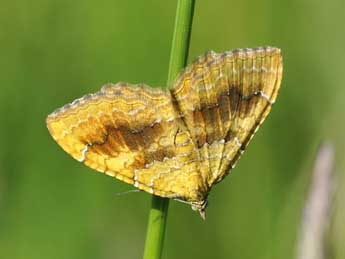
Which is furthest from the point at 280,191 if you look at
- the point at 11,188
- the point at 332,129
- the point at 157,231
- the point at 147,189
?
the point at 157,231

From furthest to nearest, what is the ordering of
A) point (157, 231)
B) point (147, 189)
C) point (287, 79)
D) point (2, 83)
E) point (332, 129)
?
point (287, 79) → point (2, 83) → point (332, 129) → point (147, 189) → point (157, 231)

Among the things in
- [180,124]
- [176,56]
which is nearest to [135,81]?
[180,124]

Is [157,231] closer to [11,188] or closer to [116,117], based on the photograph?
[116,117]

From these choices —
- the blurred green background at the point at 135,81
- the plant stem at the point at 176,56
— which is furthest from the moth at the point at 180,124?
the blurred green background at the point at 135,81

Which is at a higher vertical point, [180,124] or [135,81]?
[135,81]

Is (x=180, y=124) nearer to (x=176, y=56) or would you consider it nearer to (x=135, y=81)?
(x=176, y=56)

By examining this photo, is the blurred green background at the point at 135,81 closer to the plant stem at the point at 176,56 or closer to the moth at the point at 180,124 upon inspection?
the moth at the point at 180,124

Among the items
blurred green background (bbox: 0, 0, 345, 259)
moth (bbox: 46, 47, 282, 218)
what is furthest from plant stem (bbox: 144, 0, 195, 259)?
blurred green background (bbox: 0, 0, 345, 259)
